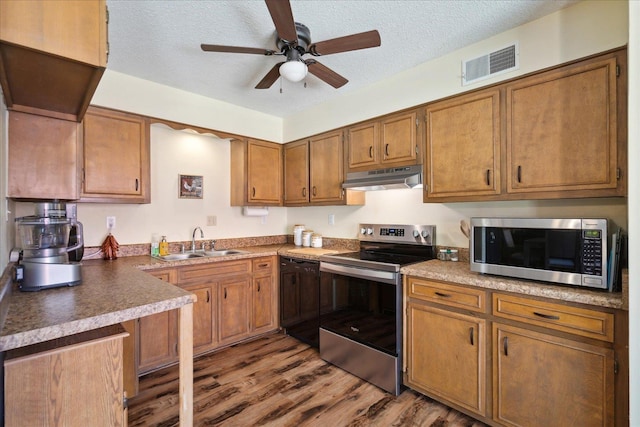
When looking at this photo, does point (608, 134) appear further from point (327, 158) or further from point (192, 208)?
point (192, 208)

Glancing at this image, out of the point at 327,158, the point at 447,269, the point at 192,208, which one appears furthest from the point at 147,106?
the point at 447,269

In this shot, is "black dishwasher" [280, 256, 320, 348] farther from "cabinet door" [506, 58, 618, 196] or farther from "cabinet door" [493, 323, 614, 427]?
"cabinet door" [506, 58, 618, 196]

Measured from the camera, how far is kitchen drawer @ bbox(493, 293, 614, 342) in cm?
149

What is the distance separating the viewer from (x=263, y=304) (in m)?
3.22

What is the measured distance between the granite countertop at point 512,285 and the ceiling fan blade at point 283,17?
169 cm

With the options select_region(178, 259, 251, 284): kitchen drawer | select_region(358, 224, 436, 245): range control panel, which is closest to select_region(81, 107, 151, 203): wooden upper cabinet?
select_region(178, 259, 251, 284): kitchen drawer

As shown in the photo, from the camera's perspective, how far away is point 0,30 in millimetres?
919

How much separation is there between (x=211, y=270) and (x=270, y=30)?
2.04 metres

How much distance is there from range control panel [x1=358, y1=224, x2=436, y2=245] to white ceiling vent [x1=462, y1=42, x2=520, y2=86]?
1.19 meters

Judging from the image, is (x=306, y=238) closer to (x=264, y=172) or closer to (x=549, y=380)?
(x=264, y=172)

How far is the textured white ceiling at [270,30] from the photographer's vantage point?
5.91ft

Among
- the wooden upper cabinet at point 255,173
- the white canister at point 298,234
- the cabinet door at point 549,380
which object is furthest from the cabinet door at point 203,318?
the cabinet door at point 549,380

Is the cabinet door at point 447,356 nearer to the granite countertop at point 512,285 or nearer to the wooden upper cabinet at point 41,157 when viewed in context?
the granite countertop at point 512,285

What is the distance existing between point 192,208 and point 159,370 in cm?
156
